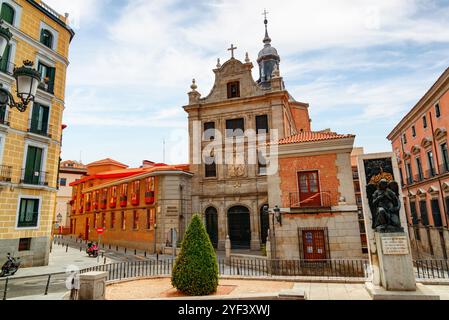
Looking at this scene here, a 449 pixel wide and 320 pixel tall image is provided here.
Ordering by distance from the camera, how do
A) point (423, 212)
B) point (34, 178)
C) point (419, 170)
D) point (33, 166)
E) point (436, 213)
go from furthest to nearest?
point (419, 170) < point (423, 212) < point (436, 213) < point (33, 166) < point (34, 178)

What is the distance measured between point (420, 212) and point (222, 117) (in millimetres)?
22499

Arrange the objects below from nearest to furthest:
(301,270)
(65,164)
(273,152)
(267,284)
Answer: (267,284) < (301,270) < (273,152) < (65,164)

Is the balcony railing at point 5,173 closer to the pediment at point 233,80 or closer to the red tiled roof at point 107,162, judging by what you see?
the pediment at point 233,80

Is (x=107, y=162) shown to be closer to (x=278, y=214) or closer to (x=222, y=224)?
(x=222, y=224)

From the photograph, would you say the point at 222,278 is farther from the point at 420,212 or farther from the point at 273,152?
the point at 420,212

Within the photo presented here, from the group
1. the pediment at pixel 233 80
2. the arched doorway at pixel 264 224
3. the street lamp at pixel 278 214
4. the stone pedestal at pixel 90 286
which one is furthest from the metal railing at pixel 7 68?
the arched doorway at pixel 264 224

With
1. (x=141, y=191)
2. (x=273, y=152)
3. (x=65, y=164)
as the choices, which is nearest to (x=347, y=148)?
(x=273, y=152)

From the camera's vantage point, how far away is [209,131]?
28.4m

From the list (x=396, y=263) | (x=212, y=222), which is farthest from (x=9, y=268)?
(x=396, y=263)

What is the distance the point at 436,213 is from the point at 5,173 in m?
34.1

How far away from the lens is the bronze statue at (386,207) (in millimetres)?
8586

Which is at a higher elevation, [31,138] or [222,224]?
[31,138]

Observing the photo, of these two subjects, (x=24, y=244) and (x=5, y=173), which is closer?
(x=5, y=173)

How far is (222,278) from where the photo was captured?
12.6m
